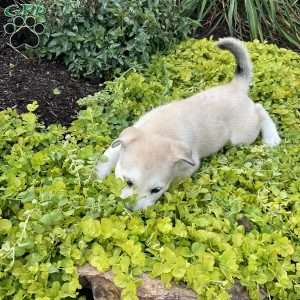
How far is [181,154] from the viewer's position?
3.35 meters

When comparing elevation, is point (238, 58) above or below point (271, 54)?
above

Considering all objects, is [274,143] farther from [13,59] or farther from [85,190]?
[13,59]

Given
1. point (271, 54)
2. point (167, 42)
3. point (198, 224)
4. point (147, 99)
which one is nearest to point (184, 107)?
point (147, 99)

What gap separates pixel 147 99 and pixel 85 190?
1.61 meters

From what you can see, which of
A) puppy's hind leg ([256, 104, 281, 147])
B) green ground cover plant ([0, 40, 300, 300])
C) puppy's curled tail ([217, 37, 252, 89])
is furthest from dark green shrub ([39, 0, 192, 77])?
puppy's hind leg ([256, 104, 281, 147])

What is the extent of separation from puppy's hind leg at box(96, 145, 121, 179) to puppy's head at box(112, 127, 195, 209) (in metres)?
0.12

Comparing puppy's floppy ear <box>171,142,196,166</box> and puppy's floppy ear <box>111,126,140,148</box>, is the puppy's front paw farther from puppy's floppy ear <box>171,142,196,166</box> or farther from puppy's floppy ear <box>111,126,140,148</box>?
puppy's floppy ear <box>111,126,140,148</box>

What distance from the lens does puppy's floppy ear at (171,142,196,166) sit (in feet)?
10.9

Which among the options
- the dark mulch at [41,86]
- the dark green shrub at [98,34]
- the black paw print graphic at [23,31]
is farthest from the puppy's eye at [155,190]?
the black paw print graphic at [23,31]

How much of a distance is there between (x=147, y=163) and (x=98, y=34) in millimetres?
1906

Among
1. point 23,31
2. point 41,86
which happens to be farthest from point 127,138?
point 23,31

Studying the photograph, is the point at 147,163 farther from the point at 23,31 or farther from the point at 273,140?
the point at 23,31

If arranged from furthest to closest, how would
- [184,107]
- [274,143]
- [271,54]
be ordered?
[271,54]
[274,143]
[184,107]

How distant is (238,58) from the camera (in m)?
4.52
